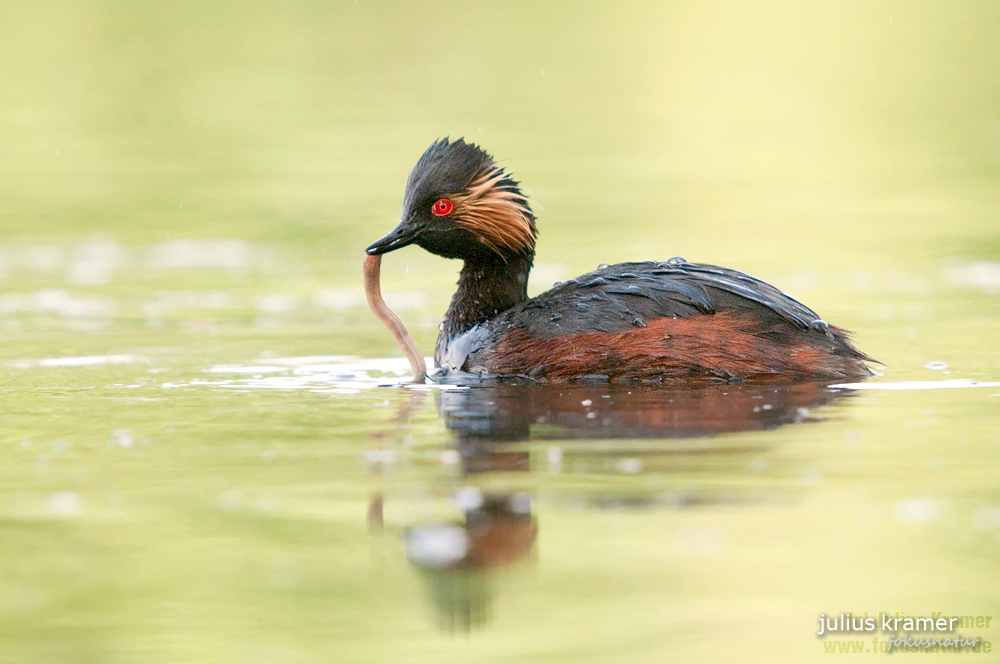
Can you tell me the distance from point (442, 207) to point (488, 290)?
64 centimetres

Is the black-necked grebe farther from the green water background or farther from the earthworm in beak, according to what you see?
the green water background

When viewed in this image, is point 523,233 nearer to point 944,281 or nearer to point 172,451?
point 172,451

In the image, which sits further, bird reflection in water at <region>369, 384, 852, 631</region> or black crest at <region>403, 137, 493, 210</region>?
black crest at <region>403, 137, 493, 210</region>

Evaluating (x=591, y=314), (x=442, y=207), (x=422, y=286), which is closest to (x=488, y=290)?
(x=442, y=207)

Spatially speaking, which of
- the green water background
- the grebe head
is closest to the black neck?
the grebe head

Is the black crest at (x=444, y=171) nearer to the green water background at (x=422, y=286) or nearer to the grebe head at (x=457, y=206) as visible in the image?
the grebe head at (x=457, y=206)

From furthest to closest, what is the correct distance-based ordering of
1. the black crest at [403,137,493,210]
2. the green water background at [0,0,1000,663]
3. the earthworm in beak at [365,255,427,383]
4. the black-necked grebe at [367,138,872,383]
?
the black crest at [403,137,493,210] → the earthworm in beak at [365,255,427,383] → the black-necked grebe at [367,138,872,383] → the green water background at [0,0,1000,663]

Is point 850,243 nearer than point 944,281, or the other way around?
point 944,281

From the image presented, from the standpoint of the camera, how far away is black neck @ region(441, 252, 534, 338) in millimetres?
9695

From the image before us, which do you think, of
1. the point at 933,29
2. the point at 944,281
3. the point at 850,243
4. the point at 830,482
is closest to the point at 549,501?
the point at 830,482

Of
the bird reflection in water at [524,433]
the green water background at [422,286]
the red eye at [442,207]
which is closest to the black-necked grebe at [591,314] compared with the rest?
the red eye at [442,207]

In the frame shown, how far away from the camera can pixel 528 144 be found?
765 inches

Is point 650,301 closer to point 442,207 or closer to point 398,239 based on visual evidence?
point 442,207

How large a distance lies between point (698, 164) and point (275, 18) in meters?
12.2
